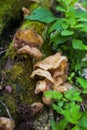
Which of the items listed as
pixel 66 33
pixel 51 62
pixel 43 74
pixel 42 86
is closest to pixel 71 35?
pixel 66 33

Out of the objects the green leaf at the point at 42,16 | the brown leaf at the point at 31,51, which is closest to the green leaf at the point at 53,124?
the brown leaf at the point at 31,51

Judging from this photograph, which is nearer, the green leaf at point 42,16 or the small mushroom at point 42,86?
the small mushroom at point 42,86

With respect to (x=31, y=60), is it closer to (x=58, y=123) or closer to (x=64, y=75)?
(x=64, y=75)

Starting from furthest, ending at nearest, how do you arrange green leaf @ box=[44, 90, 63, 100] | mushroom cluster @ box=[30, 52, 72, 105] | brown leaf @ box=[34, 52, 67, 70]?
brown leaf @ box=[34, 52, 67, 70] → mushroom cluster @ box=[30, 52, 72, 105] → green leaf @ box=[44, 90, 63, 100]

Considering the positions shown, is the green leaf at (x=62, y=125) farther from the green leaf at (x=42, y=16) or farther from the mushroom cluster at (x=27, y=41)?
the green leaf at (x=42, y=16)

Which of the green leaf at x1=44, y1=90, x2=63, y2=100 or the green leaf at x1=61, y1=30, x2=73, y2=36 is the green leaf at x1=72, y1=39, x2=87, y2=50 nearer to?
the green leaf at x1=61, y1=30, x2=73, y2=36

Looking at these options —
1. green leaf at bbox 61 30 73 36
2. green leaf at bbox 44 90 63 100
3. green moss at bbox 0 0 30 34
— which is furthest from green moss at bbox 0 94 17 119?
green moss at bbox 0 0 30 34
